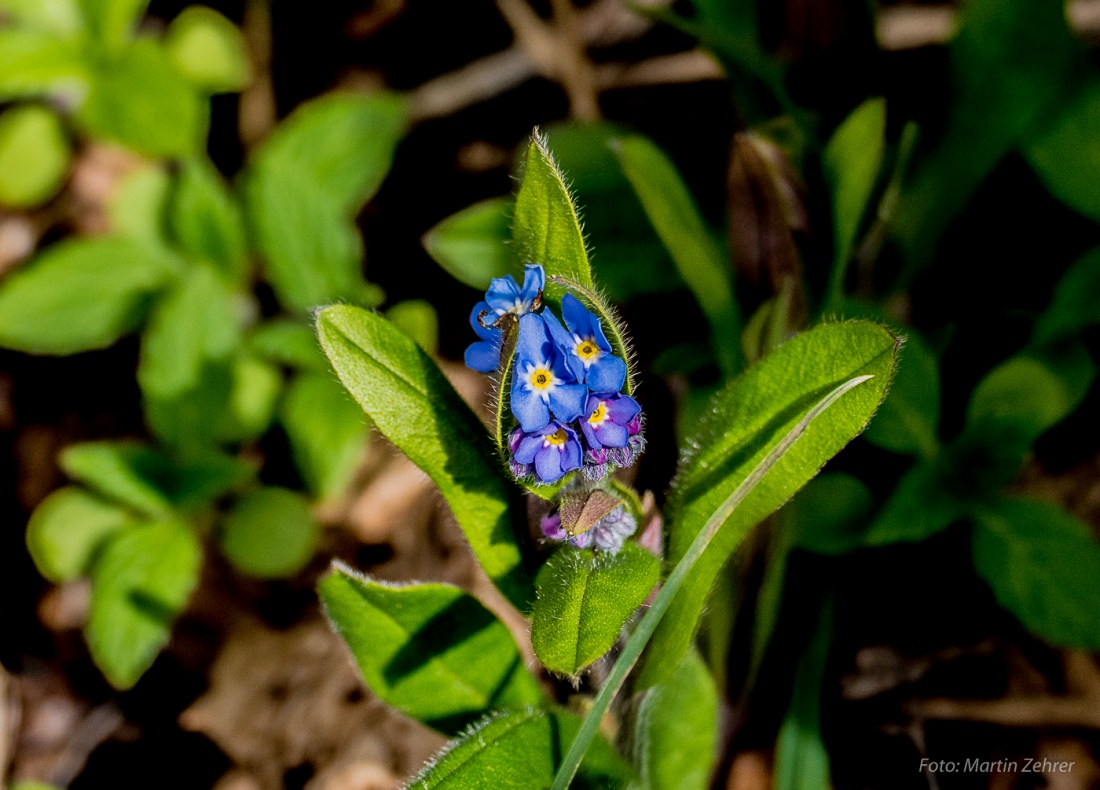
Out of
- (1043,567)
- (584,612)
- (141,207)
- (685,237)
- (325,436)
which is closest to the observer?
(584,612)

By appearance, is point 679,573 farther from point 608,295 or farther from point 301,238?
point 301,238

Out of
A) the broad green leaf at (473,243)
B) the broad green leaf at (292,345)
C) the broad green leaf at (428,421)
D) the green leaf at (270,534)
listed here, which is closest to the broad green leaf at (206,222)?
the broad green leaf at (292,345)

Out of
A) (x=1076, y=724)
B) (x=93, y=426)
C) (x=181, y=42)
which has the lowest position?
(x=1076, y=724)

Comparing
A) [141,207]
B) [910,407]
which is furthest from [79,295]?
[910,407]

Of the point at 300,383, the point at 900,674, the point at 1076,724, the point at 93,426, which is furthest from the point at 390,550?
the point at 1076,724

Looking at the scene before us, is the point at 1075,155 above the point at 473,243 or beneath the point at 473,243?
beneath

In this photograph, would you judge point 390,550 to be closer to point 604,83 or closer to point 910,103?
point 604,83

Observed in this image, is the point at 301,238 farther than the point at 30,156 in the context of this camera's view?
No

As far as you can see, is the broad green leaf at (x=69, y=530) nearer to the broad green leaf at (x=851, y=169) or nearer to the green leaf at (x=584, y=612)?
the green leaf at (x=584, y=612)

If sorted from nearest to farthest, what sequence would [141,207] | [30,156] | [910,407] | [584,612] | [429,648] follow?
[584,612] → [429,648] → [910,407] → [141,207] → [30,156]
